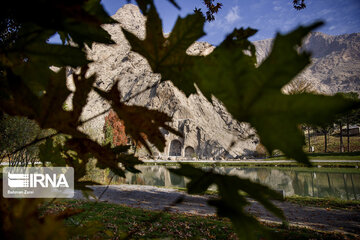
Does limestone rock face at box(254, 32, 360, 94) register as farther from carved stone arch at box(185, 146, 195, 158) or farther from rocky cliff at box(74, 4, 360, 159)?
carved stone arch at box(185, 146, 195, 158)

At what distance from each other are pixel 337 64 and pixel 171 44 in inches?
4622

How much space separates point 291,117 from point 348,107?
0.06m

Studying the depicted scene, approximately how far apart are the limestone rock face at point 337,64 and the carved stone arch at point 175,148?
6316 cm

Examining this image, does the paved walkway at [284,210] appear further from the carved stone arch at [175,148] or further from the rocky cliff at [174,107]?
the carved stone arch at [175,148]

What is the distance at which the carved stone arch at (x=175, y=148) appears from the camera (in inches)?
1423

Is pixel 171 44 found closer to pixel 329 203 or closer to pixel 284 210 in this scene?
pixel 284 210

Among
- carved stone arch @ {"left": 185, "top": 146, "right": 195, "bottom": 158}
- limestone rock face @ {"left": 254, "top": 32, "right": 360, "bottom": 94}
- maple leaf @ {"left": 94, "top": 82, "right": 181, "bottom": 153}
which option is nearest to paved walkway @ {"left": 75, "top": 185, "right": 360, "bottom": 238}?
maple leaf @ {"left": 94, "top": 82, "right": 181, "bottom": 153}

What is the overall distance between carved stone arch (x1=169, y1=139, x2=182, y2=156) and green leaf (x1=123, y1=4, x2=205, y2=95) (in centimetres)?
3573

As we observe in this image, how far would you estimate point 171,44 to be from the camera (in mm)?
454

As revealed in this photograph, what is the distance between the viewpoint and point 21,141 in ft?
31.8

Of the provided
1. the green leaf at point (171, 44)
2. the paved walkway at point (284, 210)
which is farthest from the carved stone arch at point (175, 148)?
the green leaf at point (171, 44)

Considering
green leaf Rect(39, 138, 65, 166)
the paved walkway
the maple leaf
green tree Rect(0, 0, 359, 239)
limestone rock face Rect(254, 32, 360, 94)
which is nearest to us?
green tree Rect(0, 0, 359, 239)

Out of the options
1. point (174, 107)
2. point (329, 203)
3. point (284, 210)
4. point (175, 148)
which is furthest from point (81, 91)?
point (175, 148)

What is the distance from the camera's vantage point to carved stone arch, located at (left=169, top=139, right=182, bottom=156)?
3614 centimetres
